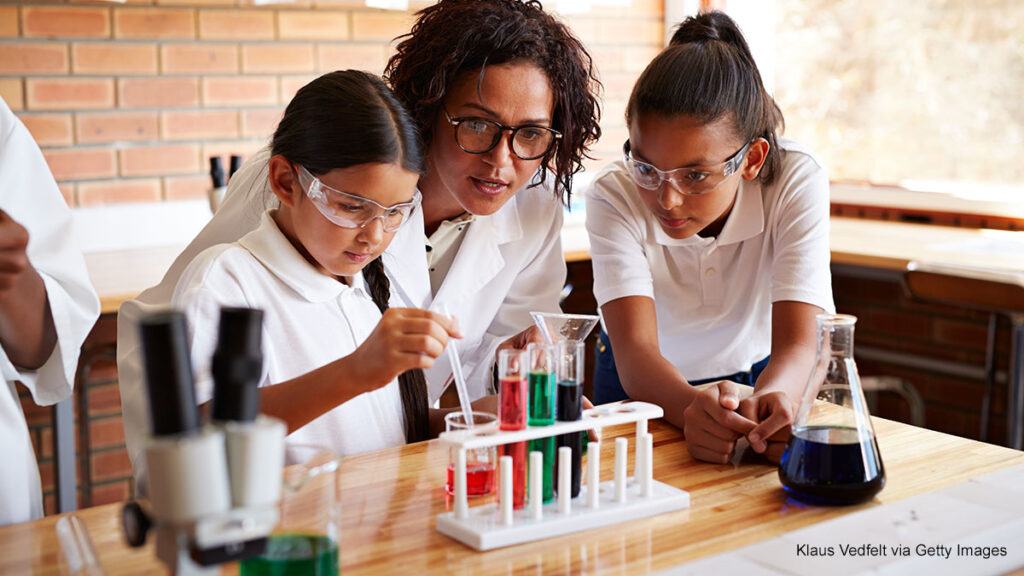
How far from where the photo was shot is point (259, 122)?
11.2 feet

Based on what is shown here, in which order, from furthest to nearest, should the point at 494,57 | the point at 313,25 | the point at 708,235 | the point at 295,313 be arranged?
1. the point at 313,25
2. the point at 708,235
3. the point at 494,57
4. the point at 295,313

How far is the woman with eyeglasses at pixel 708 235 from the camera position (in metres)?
1.70

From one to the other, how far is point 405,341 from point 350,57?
2.58 m

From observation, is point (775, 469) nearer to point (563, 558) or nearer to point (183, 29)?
point (563, 558)

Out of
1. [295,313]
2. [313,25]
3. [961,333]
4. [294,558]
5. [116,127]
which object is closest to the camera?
[294,558]

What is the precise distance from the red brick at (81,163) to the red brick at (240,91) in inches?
14.4

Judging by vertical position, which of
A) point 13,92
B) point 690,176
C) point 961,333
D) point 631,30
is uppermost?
point 631,30

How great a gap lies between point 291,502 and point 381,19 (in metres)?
2.96

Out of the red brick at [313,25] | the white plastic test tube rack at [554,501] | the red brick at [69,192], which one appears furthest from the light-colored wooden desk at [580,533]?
the red brick at [313,25]

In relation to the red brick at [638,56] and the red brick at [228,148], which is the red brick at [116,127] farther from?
the red brick at [638,56]

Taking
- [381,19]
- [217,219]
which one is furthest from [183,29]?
[217,219]

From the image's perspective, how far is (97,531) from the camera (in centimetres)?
110

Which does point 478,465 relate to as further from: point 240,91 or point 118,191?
point 240,91

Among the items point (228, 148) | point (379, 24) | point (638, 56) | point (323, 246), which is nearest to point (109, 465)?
point (228, 148)
